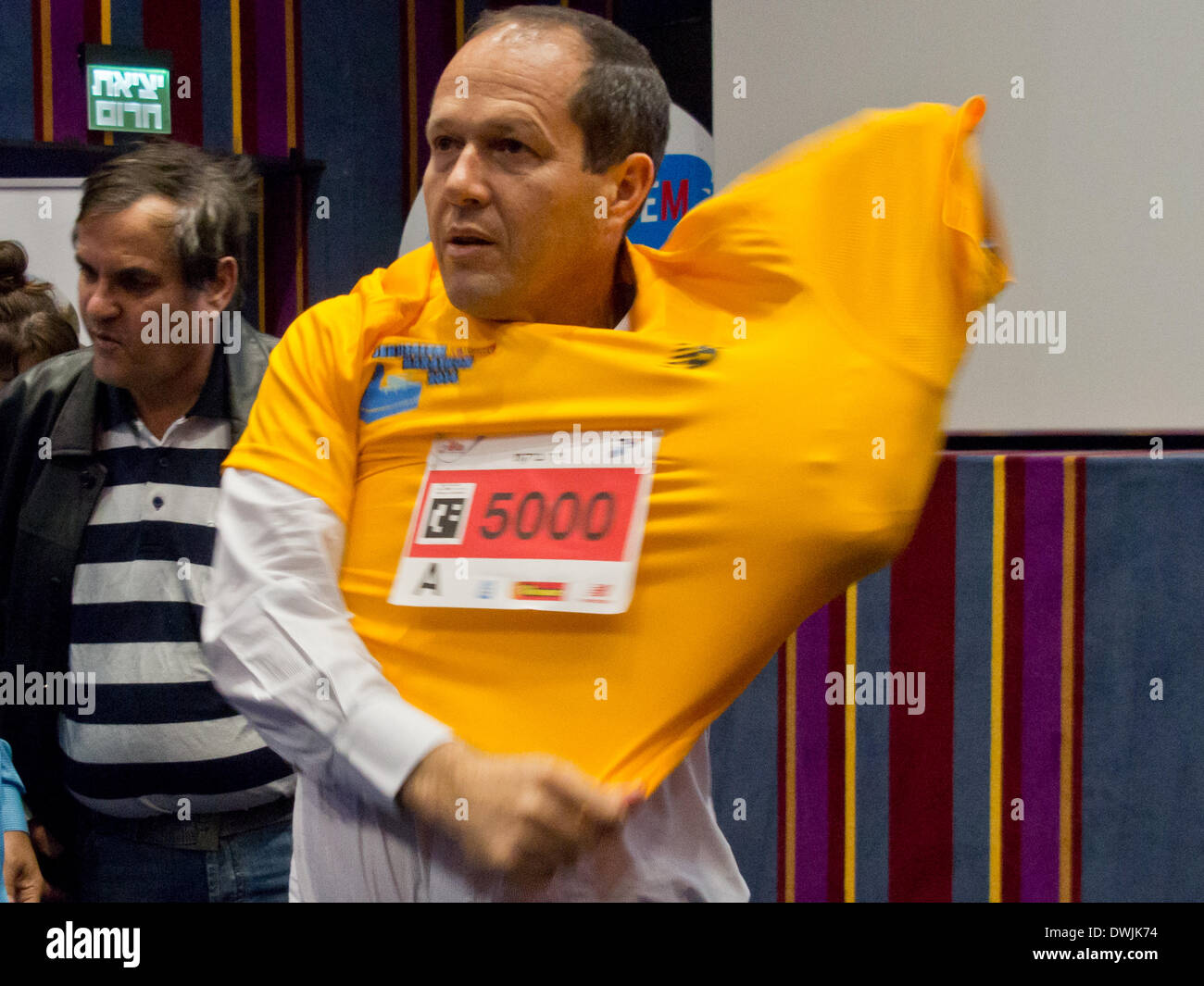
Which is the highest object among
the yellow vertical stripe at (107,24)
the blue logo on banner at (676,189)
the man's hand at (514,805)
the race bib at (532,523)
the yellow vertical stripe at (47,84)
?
the yellow vertical stripe at (107,24)

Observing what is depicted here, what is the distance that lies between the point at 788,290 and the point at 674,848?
1.87ft

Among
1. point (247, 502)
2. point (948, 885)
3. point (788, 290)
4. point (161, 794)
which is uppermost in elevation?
point (788, 290)

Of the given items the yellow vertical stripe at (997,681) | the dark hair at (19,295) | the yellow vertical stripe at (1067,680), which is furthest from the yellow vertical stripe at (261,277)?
the yellow vertical stripe at (1067,680)

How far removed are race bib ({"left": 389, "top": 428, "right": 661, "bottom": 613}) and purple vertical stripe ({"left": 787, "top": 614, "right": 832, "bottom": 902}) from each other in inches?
46.7

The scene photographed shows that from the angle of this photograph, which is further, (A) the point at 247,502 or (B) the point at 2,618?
(B) the point at 2,618

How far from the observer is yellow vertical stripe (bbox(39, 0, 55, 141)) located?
289 centimetres

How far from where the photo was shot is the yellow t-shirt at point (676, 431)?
1094mm

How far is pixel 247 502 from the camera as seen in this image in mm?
1061

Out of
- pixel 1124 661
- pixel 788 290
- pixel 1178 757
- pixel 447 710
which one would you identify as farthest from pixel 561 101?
pixel 1178 757

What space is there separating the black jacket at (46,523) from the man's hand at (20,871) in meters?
0.06

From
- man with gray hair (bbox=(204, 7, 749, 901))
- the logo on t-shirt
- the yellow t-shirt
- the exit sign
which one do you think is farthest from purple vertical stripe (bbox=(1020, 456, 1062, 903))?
the exit sign

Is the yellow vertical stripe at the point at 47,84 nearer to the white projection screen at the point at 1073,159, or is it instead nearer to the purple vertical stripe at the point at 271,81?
the purple vertical stripe at the point at 271,81

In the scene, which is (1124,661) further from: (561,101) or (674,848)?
(561,101)

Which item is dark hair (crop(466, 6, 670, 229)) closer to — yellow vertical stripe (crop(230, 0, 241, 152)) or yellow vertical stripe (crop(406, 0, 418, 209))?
yellow vertical stripe (crop(406, 0, 418, 209))
